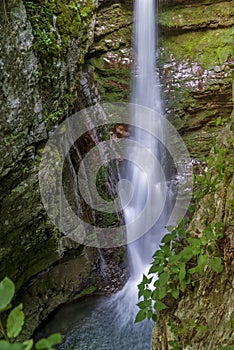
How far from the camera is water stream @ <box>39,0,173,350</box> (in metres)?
3.45

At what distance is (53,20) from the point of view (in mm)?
3070

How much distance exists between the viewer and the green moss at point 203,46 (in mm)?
5227

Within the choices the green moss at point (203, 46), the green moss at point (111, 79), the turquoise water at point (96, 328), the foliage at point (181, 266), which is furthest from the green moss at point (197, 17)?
the foliage at point (181, 266)

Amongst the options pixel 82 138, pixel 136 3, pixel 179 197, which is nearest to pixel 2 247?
pixel 82 138

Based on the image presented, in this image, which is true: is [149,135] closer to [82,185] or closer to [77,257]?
[82,185]

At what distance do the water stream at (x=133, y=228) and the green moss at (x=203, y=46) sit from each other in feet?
1.14

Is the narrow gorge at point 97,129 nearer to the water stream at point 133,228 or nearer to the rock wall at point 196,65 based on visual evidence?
the rock wall at point 196,65

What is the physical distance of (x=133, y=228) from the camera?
15.9 ft

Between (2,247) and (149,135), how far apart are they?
335 centimetres

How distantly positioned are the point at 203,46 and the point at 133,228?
3.16 metres

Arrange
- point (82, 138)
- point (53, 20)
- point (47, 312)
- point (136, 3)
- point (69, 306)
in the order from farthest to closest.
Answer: point (136, 3), point (82, 138), point (69, 306), point (47, 312), point (53, 20)

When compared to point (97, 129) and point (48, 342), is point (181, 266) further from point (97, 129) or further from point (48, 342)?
point (97, 129)

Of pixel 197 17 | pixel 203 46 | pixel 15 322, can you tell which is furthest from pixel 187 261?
pixel 197 17

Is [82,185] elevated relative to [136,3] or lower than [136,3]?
lower
